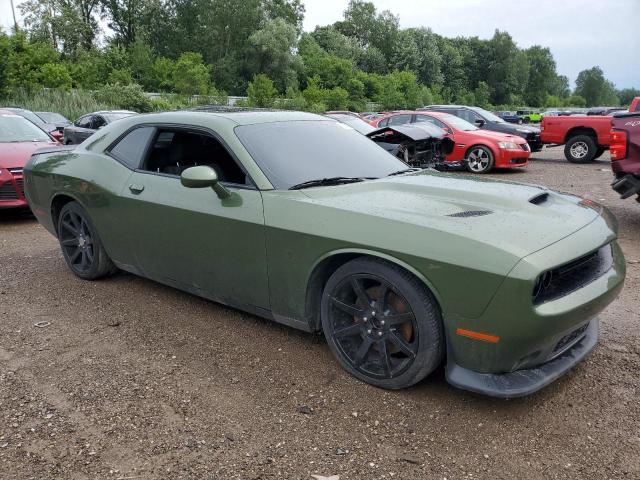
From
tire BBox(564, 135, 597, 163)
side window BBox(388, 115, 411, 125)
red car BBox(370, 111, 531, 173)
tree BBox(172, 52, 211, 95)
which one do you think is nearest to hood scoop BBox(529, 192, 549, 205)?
red car BBox(370, 111, 531, 173)

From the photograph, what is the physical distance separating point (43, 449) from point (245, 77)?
56.7 meters

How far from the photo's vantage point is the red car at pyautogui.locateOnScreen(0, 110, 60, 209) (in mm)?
7277

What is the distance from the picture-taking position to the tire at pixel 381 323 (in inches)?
109

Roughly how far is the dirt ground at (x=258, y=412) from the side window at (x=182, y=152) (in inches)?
44.5

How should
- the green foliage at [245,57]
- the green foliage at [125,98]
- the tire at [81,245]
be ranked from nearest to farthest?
the tire at [81,245]
the green foliage at [125,98]
the green foliage at [245,57]

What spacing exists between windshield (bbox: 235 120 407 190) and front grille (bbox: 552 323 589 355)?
1.59 metres

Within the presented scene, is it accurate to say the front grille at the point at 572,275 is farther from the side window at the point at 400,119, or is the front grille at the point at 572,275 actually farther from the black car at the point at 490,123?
the black car at the point at 490,123

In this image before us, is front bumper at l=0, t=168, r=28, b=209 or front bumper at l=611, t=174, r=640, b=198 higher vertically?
front bumper at l=0, t=168, r=28, b=209

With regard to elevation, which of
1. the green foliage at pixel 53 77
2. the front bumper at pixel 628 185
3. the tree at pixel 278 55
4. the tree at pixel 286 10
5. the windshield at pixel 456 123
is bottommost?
the front bumper at pixel 628 185

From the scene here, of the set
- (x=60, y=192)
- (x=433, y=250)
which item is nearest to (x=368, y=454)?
(x=433, y=250)

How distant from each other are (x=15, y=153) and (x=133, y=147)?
4256mm

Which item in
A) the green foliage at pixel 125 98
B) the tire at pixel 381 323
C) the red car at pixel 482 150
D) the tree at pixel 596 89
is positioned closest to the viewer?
the tire at pixel 381 323

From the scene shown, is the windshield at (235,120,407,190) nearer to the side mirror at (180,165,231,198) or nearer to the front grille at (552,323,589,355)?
the side mirror at (180,165,231,198)

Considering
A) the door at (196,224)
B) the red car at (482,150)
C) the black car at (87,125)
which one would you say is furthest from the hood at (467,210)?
the black car at (87,125)
